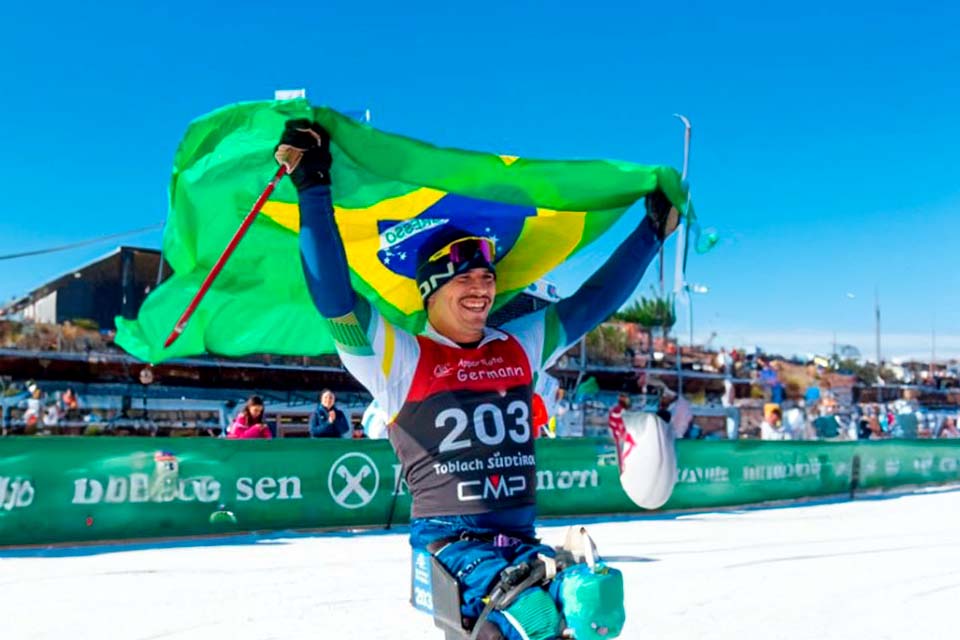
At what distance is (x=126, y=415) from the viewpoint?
17.1 m

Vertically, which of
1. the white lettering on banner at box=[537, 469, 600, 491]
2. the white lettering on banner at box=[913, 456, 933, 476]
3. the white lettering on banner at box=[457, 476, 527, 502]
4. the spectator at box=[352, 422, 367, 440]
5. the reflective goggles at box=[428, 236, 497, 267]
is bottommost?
the white lettering on banner at box=[913, 456, 933, 476]

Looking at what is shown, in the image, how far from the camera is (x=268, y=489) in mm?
9734

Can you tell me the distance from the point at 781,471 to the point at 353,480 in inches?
295

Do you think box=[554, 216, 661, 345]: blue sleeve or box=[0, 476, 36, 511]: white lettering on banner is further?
box=[0, 476, 36, 511]: white lettering on banner

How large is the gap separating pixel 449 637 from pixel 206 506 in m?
7.22

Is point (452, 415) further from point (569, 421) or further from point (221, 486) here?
point (569, 421)

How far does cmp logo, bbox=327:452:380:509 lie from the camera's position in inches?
402

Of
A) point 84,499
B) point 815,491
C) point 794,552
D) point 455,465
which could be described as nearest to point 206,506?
point 84,499

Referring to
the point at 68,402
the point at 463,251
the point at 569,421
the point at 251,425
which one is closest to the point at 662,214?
the point at 463,251

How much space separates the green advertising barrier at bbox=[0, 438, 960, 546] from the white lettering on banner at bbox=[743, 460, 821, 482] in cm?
140

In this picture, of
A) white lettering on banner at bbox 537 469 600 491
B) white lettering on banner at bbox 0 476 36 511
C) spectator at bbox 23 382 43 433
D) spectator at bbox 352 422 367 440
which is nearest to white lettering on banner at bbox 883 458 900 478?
white lettering on banner at bbox 537 469 600 491

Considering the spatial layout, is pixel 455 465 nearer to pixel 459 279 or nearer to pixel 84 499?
pixel 459 279

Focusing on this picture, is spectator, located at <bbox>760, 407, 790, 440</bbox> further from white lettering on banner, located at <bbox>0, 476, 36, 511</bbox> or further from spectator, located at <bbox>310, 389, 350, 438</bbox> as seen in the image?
white lettering on banner, located at <bbox>0, 476, 36, 511</bbox>

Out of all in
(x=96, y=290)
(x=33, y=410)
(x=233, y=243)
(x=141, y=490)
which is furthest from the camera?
(x=96, y=290)
